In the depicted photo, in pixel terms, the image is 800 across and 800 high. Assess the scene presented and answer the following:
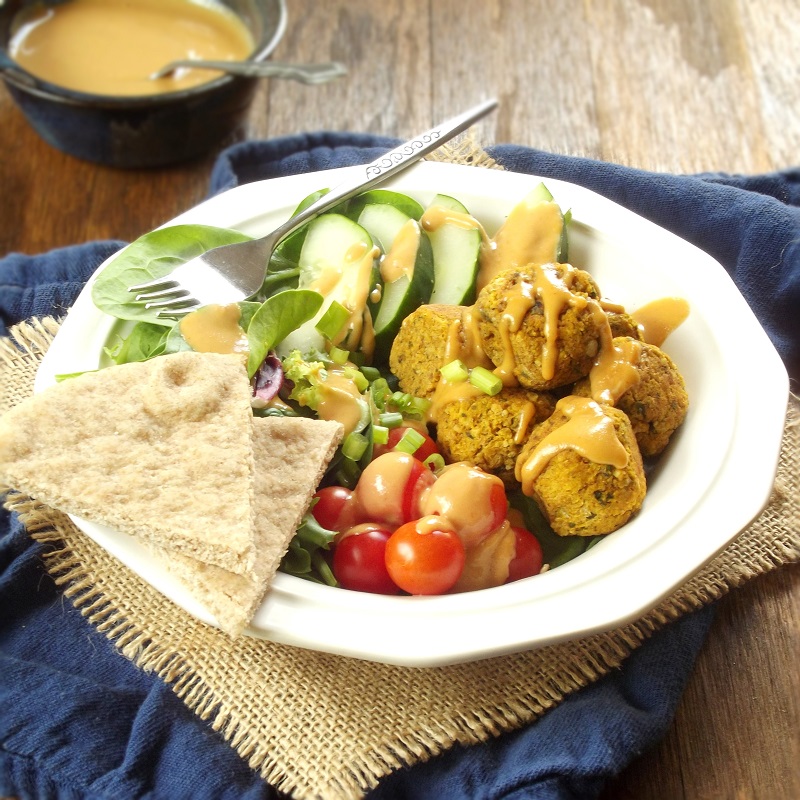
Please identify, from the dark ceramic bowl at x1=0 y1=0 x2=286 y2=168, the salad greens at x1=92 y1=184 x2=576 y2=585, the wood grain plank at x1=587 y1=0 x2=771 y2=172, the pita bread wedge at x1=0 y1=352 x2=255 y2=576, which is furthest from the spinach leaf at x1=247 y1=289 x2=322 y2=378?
the wood grain plank at x1=587 y1=0 x2=771 y2=172

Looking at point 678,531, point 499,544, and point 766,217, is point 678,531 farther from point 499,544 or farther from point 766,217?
point 766,217

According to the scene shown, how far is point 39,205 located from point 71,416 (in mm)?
2170

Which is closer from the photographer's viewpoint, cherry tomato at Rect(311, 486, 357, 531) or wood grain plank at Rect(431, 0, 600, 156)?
cherry tomato at Rect(311, 486, 357, 531)

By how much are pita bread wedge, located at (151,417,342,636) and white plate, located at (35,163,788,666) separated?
0.05 m

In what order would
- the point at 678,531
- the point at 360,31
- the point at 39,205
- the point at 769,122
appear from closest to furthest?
the point at 678,531 → the point at 39,205 → the point at 769,122 → the point at 360,31

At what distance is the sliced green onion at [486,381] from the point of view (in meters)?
2.72

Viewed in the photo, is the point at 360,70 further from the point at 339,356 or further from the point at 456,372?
the point at 456,372

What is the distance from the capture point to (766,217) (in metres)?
3.44

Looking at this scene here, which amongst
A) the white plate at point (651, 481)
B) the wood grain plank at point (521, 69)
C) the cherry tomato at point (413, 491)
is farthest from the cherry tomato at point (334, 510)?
the wood grain plank at point (521, 69)

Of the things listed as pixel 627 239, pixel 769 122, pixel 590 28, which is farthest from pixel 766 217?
pixel 590 28

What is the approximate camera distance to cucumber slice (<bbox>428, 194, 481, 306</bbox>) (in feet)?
10.3

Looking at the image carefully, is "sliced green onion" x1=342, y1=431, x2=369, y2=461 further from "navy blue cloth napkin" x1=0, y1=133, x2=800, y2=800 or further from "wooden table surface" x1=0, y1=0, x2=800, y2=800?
"wooden table surface" x1=0, y1=0, x2=800, y2=800

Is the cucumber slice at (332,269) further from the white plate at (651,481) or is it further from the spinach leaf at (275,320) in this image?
the white plate at (651,481)

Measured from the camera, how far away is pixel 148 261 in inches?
124
